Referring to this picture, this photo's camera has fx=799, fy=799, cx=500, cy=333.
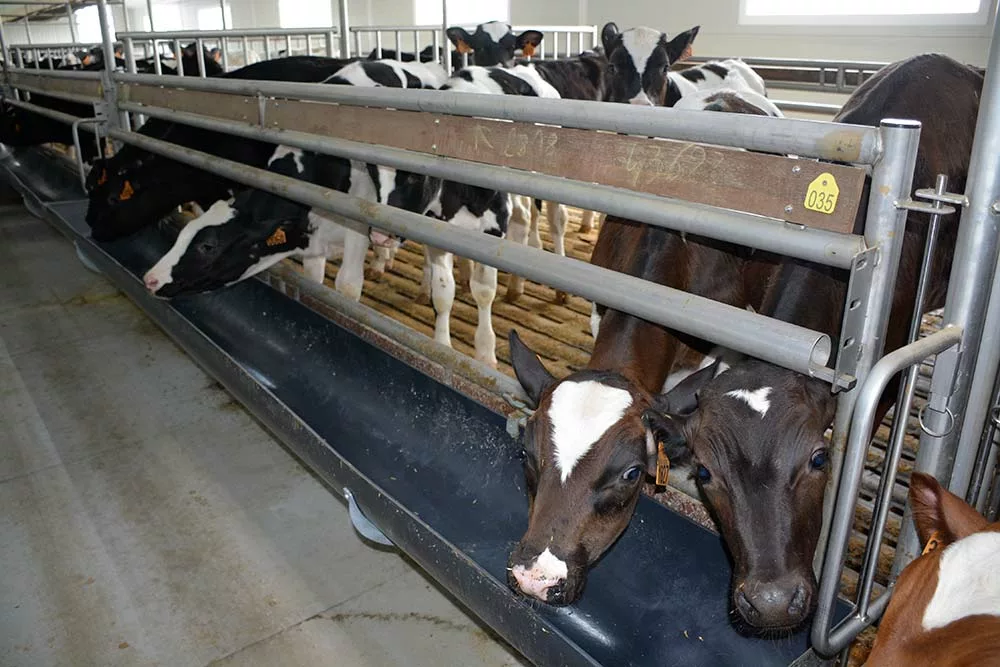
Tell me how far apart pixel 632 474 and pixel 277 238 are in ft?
8.81

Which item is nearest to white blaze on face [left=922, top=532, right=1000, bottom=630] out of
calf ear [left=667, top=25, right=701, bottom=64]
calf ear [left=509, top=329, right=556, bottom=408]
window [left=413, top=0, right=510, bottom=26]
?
calf ear [left=509, top=329, right=556, bottom=408]

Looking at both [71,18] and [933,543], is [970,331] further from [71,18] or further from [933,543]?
[71,18]

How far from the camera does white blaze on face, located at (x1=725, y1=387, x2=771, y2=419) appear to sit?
1.80m

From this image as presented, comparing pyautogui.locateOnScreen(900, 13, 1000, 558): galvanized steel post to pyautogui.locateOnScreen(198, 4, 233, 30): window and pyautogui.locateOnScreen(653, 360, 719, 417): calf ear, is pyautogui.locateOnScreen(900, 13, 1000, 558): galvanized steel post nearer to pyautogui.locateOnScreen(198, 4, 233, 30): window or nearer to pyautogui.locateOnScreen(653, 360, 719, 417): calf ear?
pyautogui.locateOnScreen(653, 360, 719, 417): calf ear

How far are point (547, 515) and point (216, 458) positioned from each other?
2.02 meters

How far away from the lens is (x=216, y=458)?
11.2 feet

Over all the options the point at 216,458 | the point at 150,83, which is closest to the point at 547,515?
the point at 216,458

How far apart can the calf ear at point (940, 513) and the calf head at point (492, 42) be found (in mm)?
6119

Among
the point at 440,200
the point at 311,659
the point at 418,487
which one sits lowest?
Answer: the point at 311,659

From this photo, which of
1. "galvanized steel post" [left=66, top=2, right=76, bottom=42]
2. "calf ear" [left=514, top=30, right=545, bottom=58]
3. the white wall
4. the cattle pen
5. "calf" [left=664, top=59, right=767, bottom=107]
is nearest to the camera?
the cattle pen

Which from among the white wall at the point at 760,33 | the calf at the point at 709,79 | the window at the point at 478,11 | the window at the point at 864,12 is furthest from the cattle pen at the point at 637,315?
the window at the point at 478,11

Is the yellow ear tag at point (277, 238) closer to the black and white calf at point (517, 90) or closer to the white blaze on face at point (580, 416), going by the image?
the black and white calf at point (517, 90)

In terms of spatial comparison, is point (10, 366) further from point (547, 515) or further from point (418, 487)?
point (547, 515)

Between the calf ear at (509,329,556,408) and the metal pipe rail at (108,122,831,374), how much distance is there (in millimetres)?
251
